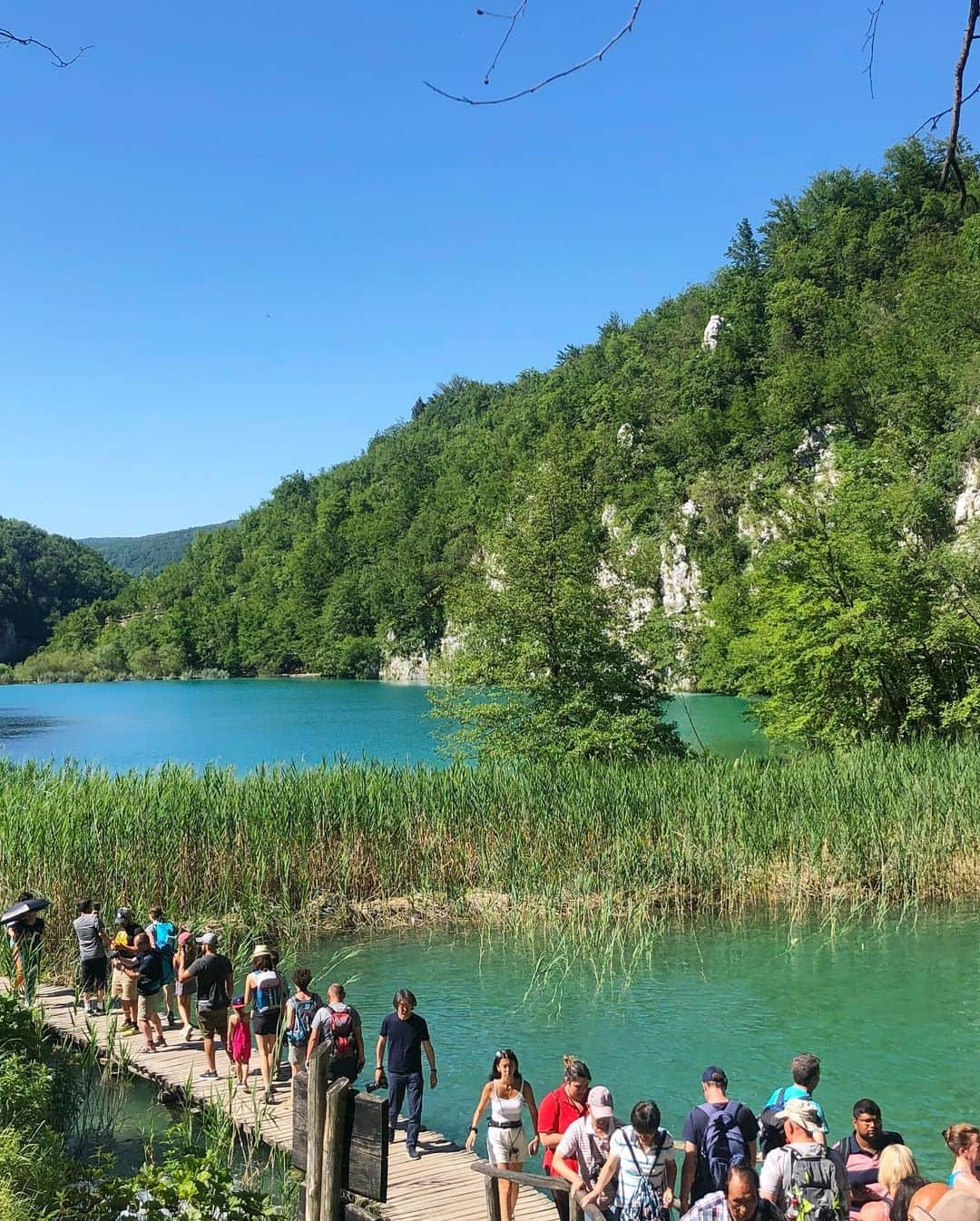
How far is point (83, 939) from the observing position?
35.0 feet

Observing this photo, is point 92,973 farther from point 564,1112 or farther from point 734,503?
point 734,503

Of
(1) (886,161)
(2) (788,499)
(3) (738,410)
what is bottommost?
(2) (788,499)

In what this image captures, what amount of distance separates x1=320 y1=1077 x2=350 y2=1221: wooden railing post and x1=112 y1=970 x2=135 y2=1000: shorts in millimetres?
5892

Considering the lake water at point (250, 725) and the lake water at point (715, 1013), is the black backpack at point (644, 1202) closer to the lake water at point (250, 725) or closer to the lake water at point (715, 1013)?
the lake water at point (715, 1013)

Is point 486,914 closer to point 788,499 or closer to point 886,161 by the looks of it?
point 788,499

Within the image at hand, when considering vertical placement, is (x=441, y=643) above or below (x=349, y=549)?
below

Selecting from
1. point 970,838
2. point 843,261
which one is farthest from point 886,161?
point 970,838

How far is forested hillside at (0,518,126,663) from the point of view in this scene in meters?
168

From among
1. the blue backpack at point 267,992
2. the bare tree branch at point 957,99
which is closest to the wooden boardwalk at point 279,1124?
the blue backpack at point 267,992

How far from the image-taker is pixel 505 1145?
258 inches

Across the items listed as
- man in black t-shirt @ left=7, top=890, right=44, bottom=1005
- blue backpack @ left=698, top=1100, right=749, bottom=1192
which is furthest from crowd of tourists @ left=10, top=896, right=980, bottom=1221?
man in black t-shirt @ left=7, top=890, right=44, bottom=1005

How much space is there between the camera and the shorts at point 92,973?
35.2 feet

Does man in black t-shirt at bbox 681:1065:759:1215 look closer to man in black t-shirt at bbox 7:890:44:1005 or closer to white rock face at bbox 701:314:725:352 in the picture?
man in black t-shirt at bbox 7:890:44:1005

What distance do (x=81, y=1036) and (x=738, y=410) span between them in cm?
7414
